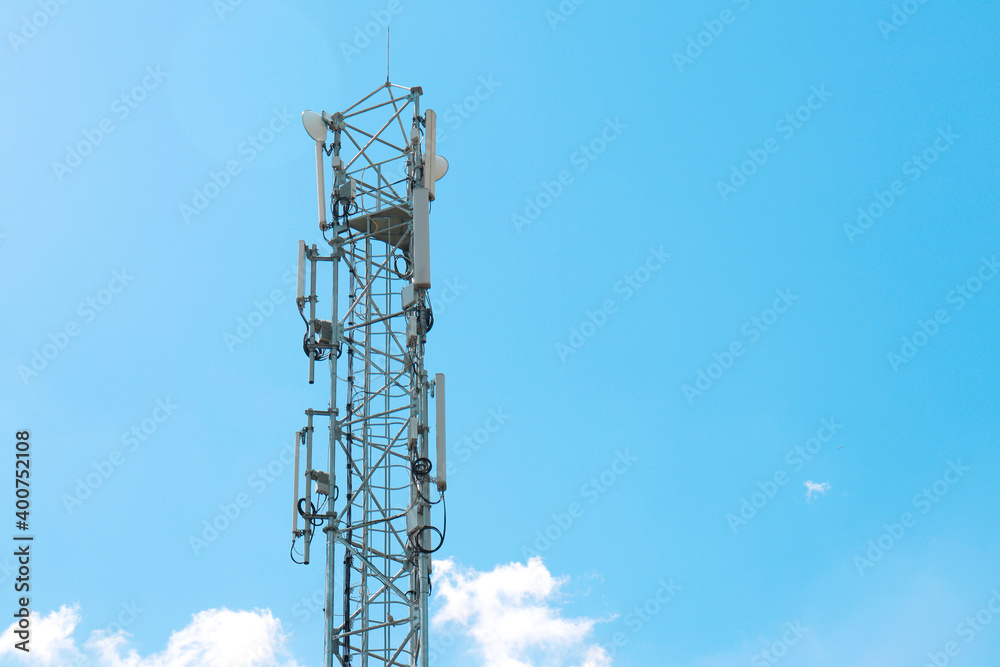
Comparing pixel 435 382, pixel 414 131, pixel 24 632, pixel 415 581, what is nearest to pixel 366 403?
pixel 435 382

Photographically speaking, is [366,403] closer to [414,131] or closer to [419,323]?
[419,323]

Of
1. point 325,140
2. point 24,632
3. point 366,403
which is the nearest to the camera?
point 24,632

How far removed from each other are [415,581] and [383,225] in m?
8.04

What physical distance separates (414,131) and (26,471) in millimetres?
10989

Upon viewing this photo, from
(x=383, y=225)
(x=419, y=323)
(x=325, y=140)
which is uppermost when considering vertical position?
(x=325, y=140)

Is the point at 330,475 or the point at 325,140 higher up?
the point at 325,140

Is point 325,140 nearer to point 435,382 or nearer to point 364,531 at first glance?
point 435,382

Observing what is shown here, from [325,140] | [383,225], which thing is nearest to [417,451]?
[383,225]

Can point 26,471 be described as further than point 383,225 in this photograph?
No

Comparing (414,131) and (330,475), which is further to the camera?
(414,131)

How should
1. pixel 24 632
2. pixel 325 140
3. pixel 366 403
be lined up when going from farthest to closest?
pixel 325 140
pixel 366 403
pixel 24 632

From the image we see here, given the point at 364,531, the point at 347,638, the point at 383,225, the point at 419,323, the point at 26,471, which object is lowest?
the point at 347,638

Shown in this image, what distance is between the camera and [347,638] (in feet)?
86.1

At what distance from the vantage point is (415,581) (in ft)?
85.6
